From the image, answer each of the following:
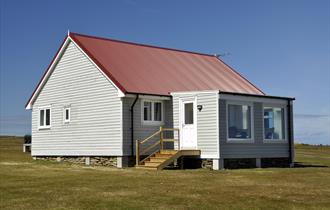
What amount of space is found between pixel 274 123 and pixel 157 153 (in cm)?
677

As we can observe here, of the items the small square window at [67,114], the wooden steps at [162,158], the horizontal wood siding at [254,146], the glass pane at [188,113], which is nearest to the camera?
the wooden steps at [162,158]

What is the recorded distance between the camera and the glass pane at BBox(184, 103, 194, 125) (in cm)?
2853

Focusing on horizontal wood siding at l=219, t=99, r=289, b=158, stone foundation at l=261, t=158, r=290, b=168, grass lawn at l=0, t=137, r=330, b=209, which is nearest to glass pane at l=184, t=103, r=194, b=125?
horizontal wood siding at l=219, t=99, r=289, b=158

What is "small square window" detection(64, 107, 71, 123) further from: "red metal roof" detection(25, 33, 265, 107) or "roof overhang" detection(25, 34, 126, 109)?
"red metal roof" detection(25, 33, 265, 107)

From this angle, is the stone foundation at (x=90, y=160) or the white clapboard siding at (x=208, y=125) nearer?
the white clapboard siding at (x=208, y=125)

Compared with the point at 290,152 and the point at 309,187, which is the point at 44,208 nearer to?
the point at 309,187

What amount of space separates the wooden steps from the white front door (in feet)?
2.50

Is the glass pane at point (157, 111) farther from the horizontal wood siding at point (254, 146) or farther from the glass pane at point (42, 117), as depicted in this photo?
the glass pane at point (42, 117)

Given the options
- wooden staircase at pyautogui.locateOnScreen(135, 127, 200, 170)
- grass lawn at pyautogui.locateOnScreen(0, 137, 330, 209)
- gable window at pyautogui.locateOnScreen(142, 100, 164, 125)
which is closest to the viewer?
grass lawn at pyautogui.locateOnScreen(0, 137, 330, 209)

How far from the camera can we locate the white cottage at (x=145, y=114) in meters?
27.6

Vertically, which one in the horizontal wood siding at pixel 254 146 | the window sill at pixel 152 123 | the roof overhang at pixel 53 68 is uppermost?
the roof overhang at pixel 53 68

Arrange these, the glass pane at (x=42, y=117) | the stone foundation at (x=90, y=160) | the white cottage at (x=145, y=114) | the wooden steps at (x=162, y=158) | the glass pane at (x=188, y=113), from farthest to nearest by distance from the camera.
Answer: the glass pane at (x=42, y=117), the stone foundation at (x=90, y=160), the glass pane at (x=188, y=113), the white cottage at (x=145, y=114), the wooden steps at (x=162, y=158)

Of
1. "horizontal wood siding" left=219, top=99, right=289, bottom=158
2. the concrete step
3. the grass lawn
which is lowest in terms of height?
the grass lawn

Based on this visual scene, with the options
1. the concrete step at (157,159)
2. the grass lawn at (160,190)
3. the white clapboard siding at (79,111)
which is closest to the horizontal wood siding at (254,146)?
the concrete step at (157,159)
